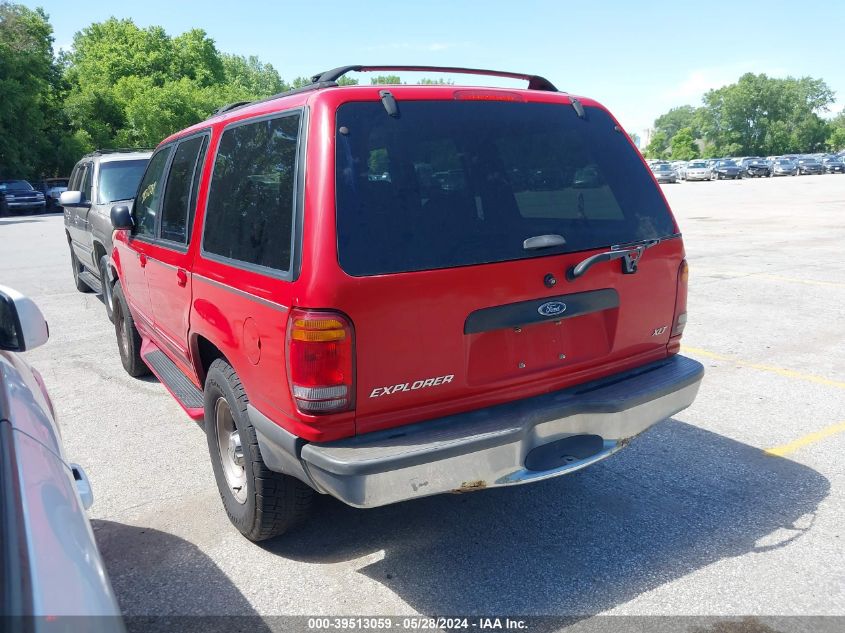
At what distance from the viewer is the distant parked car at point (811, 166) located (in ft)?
175

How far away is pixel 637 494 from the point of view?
3775 mm

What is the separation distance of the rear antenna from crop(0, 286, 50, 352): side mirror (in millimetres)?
1500

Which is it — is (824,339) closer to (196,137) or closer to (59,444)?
(196,137)

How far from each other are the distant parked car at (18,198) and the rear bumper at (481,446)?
35695 mm

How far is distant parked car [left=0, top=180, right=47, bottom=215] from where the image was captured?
32.9 metres

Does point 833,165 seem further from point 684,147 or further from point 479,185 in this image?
point 479,185

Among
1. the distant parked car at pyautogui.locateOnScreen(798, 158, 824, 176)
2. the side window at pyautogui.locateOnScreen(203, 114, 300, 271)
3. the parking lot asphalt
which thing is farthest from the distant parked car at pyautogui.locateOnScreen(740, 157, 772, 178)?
the side window at pyautogui.locateOnScreen(203, 114, 300, 271)

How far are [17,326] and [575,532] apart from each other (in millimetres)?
2616

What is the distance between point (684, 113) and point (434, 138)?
19893 cm

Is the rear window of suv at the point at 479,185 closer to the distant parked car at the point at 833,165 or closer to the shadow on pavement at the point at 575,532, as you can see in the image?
the shadow on pavement at the point at 575,532

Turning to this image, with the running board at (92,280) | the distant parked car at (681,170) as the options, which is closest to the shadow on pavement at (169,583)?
the running board at (92,280)

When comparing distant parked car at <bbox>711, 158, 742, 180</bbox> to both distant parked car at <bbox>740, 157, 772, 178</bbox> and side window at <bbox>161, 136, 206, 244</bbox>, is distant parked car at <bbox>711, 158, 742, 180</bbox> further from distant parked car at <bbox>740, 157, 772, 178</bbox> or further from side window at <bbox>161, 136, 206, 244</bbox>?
side window at <bbox>161, 136, 206, 244</bbox>

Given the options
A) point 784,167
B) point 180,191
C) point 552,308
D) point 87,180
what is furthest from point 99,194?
point 784,167

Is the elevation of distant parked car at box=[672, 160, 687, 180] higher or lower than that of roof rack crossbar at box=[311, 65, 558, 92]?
higher
